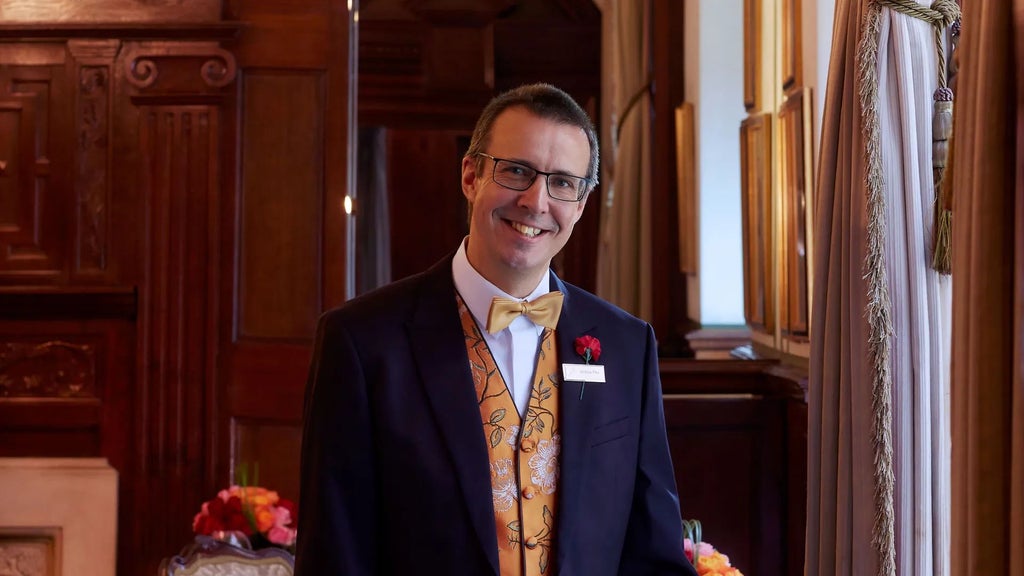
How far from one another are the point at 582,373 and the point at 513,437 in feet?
0.48

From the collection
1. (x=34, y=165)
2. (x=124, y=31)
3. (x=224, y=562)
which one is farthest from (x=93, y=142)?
(x=224, y=562)

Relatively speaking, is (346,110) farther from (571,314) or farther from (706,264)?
(571,314)

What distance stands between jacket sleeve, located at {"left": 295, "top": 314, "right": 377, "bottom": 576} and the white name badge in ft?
1.01

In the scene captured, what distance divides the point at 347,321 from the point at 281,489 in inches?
112

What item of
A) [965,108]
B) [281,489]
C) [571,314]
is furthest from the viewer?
[281,489]

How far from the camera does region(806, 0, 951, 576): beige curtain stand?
2.61m

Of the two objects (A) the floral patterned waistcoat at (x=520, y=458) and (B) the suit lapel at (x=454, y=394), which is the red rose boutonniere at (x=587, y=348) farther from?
(B) the suit lapel at (x=454, y=394)

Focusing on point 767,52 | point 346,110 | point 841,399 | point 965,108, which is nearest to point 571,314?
point 965,108

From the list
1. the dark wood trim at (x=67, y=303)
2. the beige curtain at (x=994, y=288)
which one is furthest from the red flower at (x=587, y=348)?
the dark wood trim at (x=67, y=303)

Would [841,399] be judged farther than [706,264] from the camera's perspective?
No

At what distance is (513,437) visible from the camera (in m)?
1.72

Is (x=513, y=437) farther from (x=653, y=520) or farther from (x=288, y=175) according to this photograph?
(x=288, y=175)

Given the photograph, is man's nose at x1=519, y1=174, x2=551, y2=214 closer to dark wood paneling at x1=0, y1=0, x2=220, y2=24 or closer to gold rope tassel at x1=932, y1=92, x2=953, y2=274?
gold rope tassel at x1=932, y1=92, x2=953, y2=274

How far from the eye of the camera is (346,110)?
14.5 ft
